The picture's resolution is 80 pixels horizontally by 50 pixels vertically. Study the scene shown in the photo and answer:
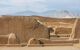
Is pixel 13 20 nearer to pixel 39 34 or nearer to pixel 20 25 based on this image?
pixel 20 25

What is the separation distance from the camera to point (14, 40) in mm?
15766

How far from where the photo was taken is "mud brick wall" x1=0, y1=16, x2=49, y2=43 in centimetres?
2045

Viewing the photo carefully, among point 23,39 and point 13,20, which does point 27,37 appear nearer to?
point 23,39

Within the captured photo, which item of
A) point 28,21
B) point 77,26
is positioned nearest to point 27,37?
point 28,21

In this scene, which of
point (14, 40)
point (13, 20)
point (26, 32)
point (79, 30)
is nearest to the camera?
point (14, 40)

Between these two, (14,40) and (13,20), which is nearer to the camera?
(14,40)

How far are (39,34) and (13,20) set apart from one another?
2.96 m

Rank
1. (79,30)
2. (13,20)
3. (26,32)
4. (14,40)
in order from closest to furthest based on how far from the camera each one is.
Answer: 1. (14,40)
2. (79,30)
3. (26,32)
4. (13,20)

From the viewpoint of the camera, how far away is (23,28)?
848 inches

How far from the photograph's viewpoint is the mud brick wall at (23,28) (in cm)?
2045

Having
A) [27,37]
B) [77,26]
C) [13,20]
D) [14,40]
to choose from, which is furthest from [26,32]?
[14,40]

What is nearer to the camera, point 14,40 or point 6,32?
point 14,40

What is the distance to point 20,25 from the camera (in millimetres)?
21766

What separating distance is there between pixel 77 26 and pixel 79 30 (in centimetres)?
88
